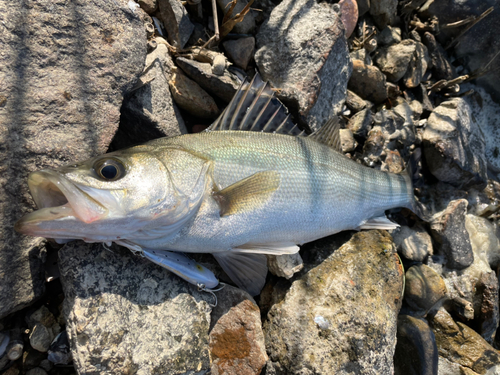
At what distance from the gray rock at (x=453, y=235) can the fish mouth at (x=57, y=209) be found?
3573 millimetres

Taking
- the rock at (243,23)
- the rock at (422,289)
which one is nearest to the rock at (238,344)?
the rock at (422,289)

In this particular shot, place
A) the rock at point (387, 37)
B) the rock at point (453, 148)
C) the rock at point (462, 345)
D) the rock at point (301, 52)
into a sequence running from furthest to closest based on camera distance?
the rock at point (387, 37)
the rock at point (453, 148)
the rock at point (462, 345)
the rock at point (301, 52)

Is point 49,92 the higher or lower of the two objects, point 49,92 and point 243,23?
the lower

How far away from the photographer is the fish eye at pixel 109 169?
1750mm

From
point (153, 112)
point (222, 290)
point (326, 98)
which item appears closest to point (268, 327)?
point (222, 290)

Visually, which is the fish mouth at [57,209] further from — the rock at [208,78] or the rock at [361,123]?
the rock at [361,123]

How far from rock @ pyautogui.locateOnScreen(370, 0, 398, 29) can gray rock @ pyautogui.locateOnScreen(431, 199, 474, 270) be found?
8.48 ft

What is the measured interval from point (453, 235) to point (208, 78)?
3.30 m

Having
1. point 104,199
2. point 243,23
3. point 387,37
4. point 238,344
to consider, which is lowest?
point 238,344

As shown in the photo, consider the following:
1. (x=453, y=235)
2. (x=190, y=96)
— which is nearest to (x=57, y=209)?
(x=190, y=96)

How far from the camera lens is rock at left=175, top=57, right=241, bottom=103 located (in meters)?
2.73

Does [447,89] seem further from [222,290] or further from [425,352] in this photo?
[222,290]

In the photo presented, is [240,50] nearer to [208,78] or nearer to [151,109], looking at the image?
[208,78]

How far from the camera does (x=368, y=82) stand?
3.77 meters
